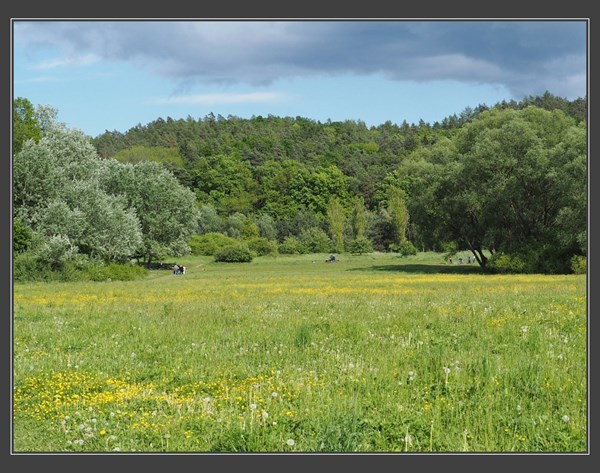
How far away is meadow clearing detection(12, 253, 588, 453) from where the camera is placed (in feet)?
23.8

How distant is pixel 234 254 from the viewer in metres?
81.8

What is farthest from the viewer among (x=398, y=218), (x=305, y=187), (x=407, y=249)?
(x=305, y=187)

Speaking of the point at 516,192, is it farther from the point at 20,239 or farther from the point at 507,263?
the point at 20,239

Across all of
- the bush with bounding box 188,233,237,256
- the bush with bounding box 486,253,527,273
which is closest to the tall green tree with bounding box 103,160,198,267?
the bush with bounding box 188,233,237,256

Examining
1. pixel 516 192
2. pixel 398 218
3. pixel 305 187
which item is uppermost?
pixel 305 187

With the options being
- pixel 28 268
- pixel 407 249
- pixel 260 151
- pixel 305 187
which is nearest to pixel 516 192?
pixel 260 151

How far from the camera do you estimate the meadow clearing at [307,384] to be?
7.26 meters

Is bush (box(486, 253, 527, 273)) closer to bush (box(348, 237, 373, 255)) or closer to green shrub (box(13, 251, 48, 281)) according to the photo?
green shrub (box(13, 251, 48, 281))

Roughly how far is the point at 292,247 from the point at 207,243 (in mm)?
14993

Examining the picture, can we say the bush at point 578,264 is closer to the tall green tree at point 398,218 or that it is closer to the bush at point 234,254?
the bush at point 234,254

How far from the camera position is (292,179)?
363 feet

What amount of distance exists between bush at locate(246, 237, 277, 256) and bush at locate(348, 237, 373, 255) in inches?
507

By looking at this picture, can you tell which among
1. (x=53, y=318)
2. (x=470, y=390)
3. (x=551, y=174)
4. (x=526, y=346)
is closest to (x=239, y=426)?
(x=470, y=390)

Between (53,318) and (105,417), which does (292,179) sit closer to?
(53,318)
